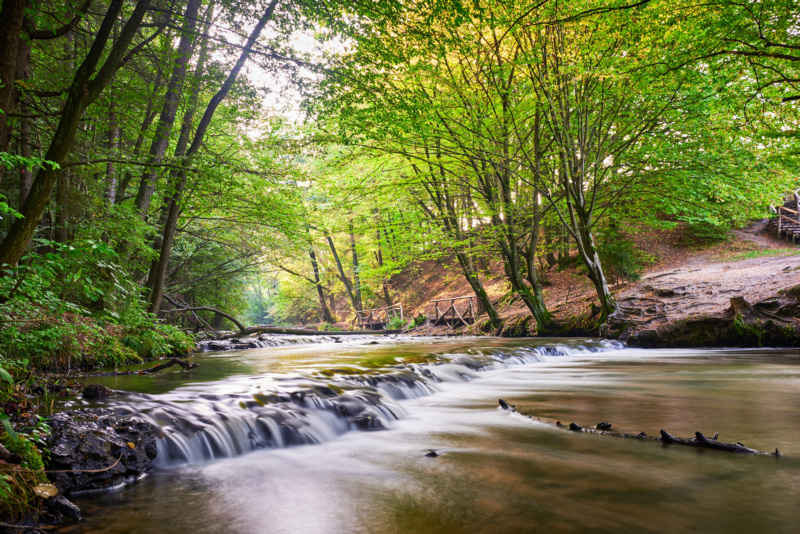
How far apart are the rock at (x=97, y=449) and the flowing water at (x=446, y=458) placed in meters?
0.10

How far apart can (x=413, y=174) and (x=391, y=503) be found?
13912mm

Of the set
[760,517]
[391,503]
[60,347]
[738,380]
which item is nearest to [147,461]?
[391,503]

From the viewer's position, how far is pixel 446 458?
3201mm

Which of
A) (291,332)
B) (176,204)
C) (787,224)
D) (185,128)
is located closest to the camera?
(176,204)

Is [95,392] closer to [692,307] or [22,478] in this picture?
[22,478]

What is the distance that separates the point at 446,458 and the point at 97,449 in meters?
2.31

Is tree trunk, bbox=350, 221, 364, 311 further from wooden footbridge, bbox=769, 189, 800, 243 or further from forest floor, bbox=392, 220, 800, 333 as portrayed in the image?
wooden footbridge, bbox=769, 189, 800, 243

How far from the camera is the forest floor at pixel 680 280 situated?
36.1ft

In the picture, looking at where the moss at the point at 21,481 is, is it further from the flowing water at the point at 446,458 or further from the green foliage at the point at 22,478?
the flowing water at the point at 446,458

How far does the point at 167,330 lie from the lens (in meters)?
9.46

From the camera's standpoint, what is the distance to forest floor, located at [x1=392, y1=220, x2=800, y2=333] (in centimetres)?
1101

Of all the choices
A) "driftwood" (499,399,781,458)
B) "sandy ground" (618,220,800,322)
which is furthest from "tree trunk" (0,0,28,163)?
"sandy ground" (618,220,800,322)

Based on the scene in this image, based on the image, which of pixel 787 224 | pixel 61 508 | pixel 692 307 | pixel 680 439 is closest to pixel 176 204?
pixel 61 508

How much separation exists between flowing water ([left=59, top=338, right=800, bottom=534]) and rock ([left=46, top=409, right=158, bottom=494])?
10cm
